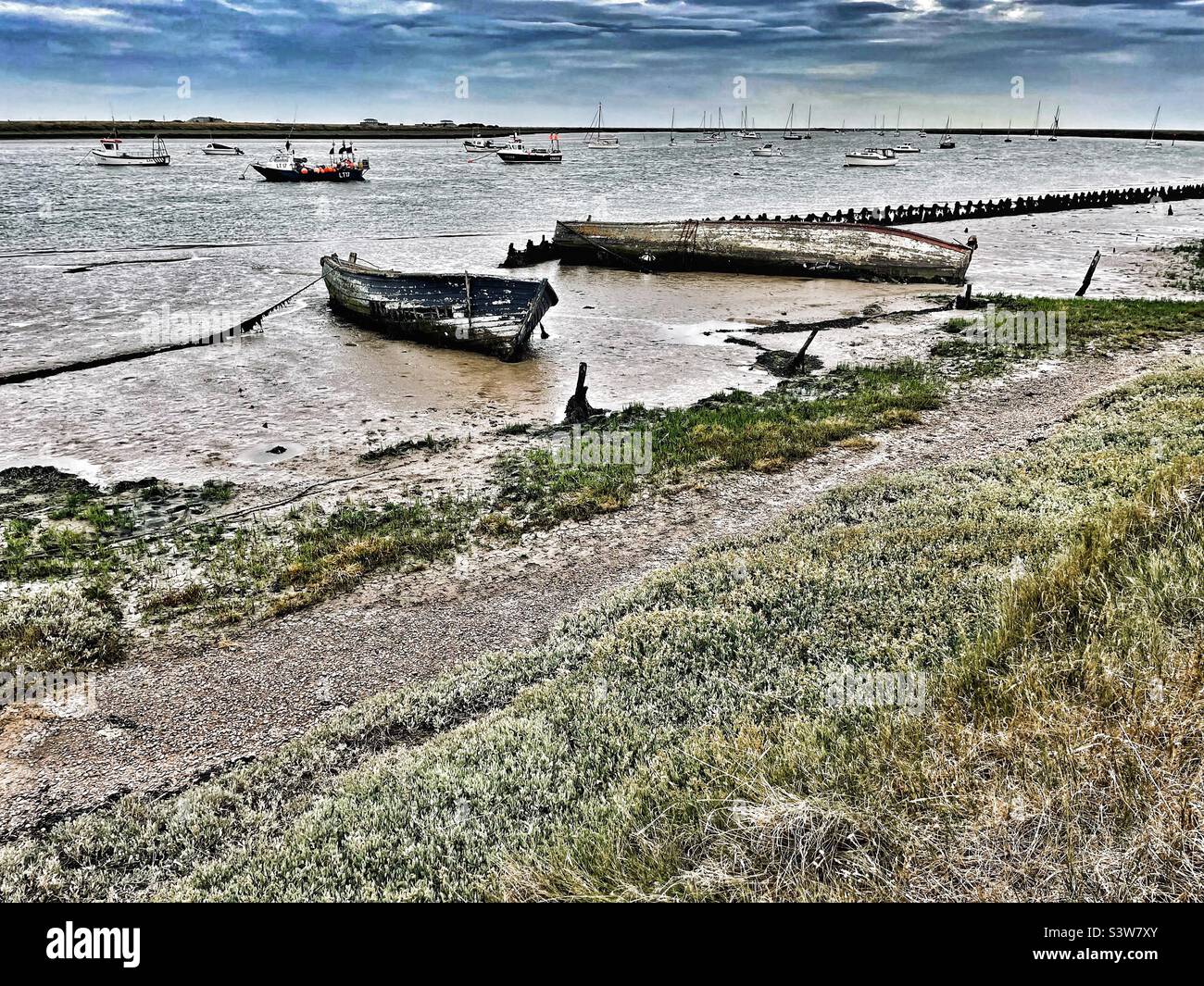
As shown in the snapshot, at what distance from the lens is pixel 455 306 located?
859 inches

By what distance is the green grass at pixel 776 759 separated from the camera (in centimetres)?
390

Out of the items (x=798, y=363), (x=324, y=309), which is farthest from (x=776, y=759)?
(x=324, y=309)

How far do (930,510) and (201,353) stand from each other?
62.6 feet

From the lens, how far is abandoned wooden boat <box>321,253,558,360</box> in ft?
69.3

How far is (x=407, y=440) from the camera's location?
49.1 feet

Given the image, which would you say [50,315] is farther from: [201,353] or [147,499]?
[147,499]

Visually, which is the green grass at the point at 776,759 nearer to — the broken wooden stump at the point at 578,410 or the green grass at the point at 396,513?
the green grass at the point at 396,513

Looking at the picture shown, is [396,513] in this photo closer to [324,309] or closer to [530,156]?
[324,309]

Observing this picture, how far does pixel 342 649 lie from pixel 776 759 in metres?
5.20
